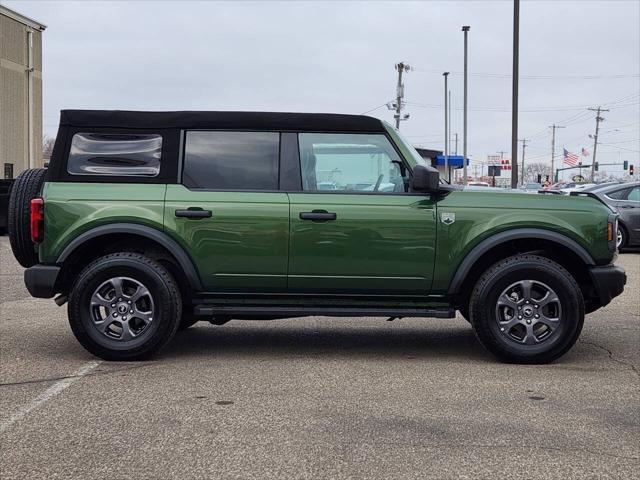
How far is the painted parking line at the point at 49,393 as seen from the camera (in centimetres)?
450

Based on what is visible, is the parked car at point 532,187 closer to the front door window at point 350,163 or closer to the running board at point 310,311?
the front door window at point 350,163

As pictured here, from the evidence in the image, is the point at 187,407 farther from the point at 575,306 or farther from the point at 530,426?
the point at 575,306

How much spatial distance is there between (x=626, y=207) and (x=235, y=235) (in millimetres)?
12280

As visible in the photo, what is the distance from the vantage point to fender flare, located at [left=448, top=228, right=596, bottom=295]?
19.6 feet

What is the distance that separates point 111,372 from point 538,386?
3.04 meters

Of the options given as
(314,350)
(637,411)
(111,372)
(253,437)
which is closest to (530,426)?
(637,411)

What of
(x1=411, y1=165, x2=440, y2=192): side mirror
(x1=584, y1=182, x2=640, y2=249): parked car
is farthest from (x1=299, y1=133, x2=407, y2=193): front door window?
(x1=584, y1=182, x2=640, y2=249): parked car

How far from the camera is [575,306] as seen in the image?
5.95 meters

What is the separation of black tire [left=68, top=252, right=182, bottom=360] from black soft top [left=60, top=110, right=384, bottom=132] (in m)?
1.09

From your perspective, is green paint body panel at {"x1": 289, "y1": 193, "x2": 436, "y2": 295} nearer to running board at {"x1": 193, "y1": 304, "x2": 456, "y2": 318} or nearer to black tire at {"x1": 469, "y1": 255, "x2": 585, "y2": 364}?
running board at {"x1": 193, "y1": 304, "x2": 456, "y2": 318}

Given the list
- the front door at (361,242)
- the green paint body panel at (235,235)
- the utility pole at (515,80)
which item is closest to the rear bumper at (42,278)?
the green paint body panel at (235,235)

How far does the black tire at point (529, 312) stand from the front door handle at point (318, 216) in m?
1.25

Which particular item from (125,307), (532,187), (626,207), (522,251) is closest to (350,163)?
(522,251)

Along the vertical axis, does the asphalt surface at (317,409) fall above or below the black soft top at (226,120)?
below
